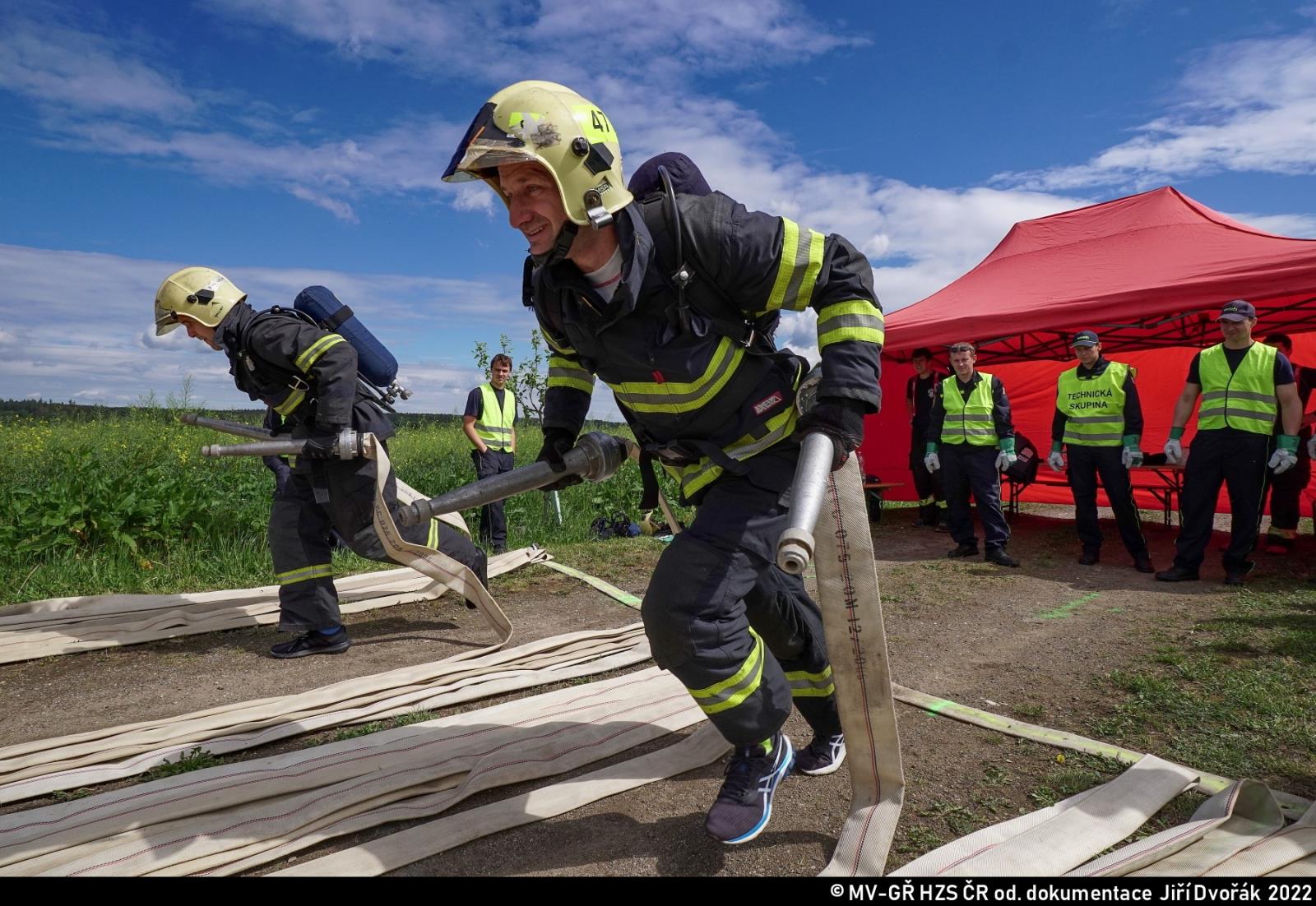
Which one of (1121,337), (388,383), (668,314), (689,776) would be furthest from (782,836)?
(1121,337)

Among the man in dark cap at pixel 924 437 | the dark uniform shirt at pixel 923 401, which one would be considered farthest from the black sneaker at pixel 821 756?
the dark uniform shirt at pixel 923 401

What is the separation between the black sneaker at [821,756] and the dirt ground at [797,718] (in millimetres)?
37

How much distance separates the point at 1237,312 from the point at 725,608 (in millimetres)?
6460

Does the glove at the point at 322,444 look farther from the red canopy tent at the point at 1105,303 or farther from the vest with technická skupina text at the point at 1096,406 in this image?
the red canopy tent at the point at 1105,303

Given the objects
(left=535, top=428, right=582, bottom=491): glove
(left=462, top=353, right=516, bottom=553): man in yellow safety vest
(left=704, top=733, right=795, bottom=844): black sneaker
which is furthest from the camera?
(left=462, top=353, right=516, bottom=553): man in yellow safety vest

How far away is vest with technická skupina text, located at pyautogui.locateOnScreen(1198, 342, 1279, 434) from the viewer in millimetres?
6523

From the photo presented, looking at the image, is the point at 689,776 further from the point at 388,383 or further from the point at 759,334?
the point at 388,383

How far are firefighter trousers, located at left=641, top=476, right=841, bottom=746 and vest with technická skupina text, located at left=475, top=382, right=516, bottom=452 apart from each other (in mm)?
6461

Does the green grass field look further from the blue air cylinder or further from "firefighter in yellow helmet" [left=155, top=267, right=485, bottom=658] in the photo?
the blue air cylinder

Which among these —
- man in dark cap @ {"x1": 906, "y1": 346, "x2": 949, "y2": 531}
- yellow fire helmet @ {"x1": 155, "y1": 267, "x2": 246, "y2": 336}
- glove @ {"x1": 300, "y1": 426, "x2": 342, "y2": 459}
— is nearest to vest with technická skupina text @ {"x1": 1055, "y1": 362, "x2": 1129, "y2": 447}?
man in dark cap @ {"x1": 906, "y1": 346, "x2": 949, "y2": 531}

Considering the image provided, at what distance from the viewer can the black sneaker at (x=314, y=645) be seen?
484 cm

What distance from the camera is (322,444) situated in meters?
4.55

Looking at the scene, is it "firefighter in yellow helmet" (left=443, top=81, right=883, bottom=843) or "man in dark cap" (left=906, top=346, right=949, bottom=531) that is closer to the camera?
"firefighter in yellow helmet" (left=443, top=81, right=883, bottom=843)

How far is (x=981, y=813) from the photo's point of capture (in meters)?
2.70
